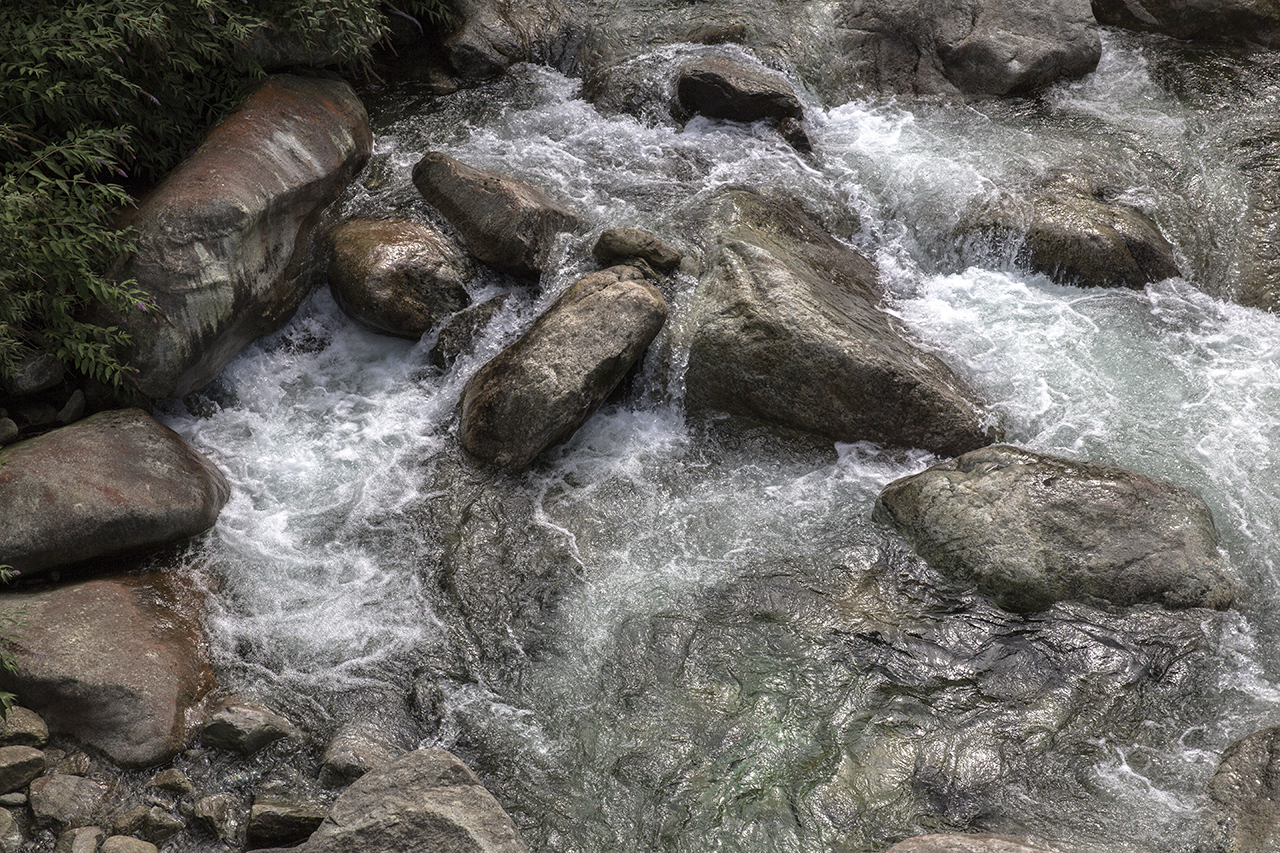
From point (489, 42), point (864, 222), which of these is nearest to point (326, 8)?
point (489, 42)

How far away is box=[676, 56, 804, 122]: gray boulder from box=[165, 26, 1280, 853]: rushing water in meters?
0.51

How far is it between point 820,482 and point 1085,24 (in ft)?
22.8

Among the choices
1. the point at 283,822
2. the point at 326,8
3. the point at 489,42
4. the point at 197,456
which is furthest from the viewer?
the point at 489,42

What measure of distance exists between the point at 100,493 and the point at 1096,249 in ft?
25.4

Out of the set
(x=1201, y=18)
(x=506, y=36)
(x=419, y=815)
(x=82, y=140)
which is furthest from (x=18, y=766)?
(x=1201, y=18)

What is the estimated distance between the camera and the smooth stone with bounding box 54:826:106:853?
14.1 ft

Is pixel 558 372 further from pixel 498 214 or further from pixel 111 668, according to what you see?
pixel 111 668

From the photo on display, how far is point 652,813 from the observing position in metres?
4.63

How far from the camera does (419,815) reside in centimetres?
401

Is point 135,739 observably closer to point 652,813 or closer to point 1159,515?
point 652,813

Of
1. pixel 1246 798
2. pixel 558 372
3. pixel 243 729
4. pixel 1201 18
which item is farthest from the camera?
pixel 1201 18

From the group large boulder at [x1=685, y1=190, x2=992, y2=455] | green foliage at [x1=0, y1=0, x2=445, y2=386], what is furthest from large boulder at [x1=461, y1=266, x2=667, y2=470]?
green foliage at [x1=0, y1=0, x2=445, y2=386]

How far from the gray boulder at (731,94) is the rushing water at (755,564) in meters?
0.51

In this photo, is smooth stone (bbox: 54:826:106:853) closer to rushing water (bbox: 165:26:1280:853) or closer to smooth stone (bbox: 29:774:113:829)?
smooth stone (bbox: 29:774:113:829)
